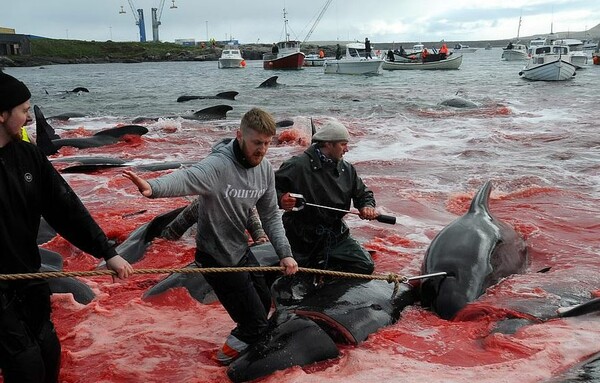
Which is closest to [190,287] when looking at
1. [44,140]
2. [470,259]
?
[470,259]

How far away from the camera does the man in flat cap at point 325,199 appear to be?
6.03 m

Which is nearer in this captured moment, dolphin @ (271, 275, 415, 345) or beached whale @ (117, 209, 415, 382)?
beached whale @ (117, 209, 415, 382)

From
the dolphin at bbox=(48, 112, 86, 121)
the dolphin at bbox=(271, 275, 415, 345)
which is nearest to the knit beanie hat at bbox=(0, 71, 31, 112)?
the dolphin at bbox=(271, 275, 415, 345)

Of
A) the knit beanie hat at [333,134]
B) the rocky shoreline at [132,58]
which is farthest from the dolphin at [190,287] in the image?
the rocky shoreline at [132,58]

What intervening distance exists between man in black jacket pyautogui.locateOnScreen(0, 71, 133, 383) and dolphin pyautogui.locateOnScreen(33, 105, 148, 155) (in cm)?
1292

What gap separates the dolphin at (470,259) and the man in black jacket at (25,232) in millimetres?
3529

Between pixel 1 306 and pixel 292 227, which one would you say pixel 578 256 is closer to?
pixel 292 227

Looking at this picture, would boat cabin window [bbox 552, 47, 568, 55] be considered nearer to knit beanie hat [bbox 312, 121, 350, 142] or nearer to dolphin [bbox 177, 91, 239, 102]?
dolphin [bbox 177, 91, 239, 102]

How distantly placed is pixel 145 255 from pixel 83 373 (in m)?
3.20

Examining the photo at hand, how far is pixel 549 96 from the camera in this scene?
32719 millimetres

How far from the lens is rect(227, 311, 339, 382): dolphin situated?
4.77 m

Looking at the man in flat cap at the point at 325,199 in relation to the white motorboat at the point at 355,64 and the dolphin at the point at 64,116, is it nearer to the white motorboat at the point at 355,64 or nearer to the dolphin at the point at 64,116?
the dolphin at the point at 64,116

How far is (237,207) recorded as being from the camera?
454cm

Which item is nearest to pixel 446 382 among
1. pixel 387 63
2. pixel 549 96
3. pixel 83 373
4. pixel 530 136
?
pixel 83 373
